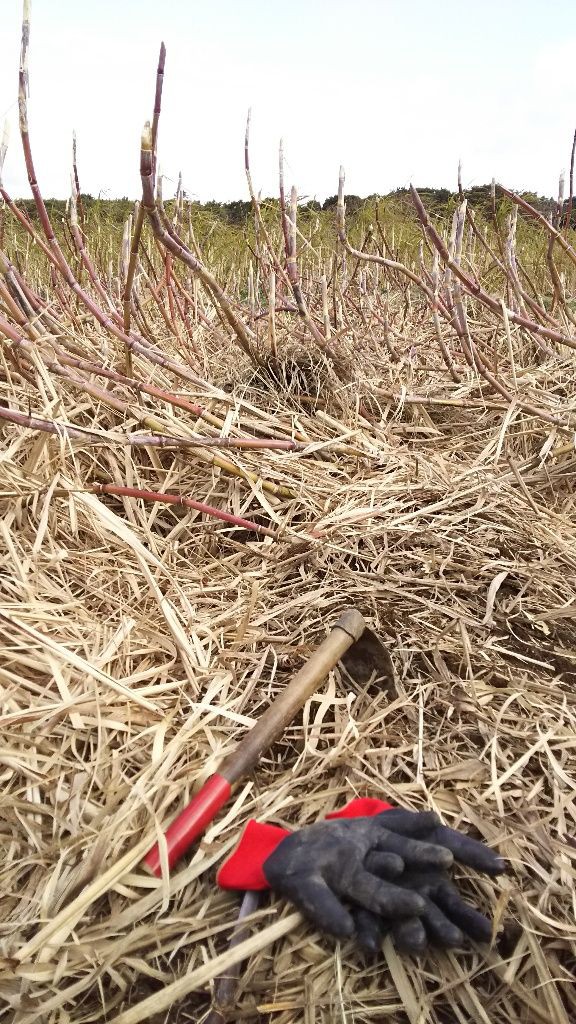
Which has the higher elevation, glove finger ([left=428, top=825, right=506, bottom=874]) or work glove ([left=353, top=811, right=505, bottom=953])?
glove finger ([left=428, top=825, right=506, bottom=874])

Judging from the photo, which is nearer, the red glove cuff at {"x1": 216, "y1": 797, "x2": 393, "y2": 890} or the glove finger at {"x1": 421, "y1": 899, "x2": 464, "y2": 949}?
the glove finger at {"x1": 421, "y1": 899, "x2": 464, "y2": 949}

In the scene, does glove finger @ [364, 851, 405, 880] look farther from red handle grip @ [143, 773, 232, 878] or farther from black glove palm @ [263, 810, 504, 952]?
red handle grip @ [143, 773, 232, 878]

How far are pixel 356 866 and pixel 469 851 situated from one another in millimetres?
153

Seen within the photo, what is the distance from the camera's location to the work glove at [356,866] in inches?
32.5

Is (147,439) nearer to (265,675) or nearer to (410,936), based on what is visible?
(265,675)

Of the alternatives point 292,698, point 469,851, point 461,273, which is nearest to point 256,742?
point 292,698

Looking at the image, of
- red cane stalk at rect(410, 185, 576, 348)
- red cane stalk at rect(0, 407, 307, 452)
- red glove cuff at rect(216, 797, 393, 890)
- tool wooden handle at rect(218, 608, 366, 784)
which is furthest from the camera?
red cane stalk at rect(410, 185, 576, 348)

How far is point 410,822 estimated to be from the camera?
909mm

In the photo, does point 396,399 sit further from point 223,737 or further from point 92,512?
point 223,737

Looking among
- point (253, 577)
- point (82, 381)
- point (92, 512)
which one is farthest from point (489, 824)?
point (82, 381)

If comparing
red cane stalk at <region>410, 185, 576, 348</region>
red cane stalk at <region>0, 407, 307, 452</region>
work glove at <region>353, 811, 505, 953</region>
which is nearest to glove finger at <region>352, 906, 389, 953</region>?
work glove at <region>353, 811, 505, 953</region>

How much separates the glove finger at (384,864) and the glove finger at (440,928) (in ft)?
0.18

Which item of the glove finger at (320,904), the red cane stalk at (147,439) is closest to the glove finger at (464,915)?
the glove finger at (320,904)

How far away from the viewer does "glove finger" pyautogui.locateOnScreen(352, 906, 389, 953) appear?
2.66 ft
